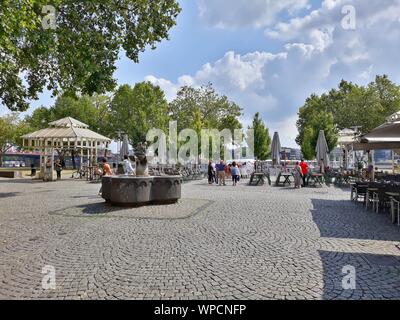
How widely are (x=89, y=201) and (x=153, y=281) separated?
8.22 metres

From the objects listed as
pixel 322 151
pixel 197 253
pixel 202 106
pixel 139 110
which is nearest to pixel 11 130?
pixel 139 110

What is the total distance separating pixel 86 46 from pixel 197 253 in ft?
36.0

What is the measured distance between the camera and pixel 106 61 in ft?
48.8

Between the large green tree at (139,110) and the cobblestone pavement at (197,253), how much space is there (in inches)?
1360

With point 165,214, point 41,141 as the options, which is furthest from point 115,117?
point 165,214

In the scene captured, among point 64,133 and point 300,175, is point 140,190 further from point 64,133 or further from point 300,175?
point 64,133

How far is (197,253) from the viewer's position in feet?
18.5

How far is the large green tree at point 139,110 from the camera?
144 feet

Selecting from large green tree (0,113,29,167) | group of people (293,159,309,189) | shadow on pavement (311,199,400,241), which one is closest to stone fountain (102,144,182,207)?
shadow on pavement (311,199,400,241)

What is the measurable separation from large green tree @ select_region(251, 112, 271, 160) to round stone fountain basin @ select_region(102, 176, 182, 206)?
4195cm

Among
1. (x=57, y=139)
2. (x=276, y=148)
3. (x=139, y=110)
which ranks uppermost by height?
(x=139, y=110)

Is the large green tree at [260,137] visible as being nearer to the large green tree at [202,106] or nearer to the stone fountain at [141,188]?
the large green tree at [202,106]

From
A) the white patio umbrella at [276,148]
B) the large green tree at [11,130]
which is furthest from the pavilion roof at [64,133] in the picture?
the large green tree at [11,130]

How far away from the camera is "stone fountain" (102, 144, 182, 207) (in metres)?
10.3
